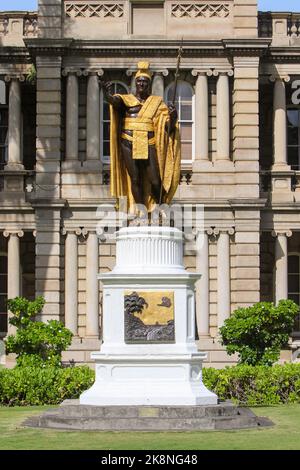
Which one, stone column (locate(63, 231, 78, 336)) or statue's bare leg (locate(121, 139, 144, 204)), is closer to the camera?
statue's bare leg (locate(121, 139, 144, 204))

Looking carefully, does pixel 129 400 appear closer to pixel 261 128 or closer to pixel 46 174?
pixel 46 174

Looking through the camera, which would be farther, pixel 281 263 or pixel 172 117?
pixel 281 263

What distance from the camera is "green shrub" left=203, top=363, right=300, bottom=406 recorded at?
24.0 meters

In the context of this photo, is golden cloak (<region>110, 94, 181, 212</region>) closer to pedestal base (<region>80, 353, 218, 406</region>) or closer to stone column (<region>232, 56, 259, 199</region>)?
pedestal base (<region>80, 353, 218, 406</region>)

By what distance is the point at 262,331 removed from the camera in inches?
1150

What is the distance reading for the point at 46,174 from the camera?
3503 centimetres

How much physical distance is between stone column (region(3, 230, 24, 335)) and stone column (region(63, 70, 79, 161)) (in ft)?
9.23

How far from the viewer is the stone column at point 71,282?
3462cm

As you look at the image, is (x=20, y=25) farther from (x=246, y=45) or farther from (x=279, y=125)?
(x=279, y=125)

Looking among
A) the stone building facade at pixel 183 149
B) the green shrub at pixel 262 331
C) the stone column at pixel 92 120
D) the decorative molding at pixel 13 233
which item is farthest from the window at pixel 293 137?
the green shrub at pixel 262 331

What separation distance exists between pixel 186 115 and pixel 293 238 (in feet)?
18.9

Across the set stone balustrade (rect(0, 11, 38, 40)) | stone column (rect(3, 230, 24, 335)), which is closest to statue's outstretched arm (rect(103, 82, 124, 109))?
stone column (rect(3, 230, 24, 335))

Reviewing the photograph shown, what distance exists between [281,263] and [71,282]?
621 cm

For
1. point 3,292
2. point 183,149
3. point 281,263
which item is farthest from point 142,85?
point 3,292
